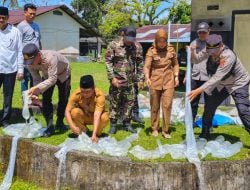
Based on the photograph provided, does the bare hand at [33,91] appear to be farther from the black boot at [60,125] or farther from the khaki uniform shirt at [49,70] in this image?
the black boot at [60,125]

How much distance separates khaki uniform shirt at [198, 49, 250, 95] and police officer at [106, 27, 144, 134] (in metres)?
1.15

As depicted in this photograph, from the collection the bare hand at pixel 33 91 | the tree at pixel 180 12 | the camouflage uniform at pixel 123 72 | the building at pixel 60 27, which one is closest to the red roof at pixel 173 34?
the building at pixel 60 27

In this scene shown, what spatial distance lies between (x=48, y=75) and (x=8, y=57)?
45.8 inches

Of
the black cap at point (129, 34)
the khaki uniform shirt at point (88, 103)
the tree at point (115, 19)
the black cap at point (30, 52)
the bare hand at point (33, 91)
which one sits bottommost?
the khaki uniform shirt at point (88, 103)

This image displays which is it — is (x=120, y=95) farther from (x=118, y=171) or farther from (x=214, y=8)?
(x=214, y=8)

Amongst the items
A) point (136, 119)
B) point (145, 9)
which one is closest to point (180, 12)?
point (145, 9)

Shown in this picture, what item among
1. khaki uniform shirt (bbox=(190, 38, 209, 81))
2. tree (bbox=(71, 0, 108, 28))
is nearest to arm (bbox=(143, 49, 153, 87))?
khaki uniform shirt (bbox=(190, 38, 209, 81))

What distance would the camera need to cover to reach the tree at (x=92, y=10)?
6159cm

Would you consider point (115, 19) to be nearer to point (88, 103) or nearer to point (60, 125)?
point (60, 125)

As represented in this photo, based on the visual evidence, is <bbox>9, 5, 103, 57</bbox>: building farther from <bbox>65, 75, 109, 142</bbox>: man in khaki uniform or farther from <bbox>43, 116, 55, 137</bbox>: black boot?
<bbox>65, 75, 109, 142</bbox>: man in khaki uniform

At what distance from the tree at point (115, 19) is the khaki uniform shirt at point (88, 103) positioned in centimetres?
4177

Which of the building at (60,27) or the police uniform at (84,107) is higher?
the building at (60,27)

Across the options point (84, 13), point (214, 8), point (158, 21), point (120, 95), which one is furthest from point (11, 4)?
point (84, 13)

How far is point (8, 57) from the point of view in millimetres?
6746
